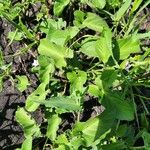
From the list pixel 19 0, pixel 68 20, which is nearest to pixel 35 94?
pixel 68 20

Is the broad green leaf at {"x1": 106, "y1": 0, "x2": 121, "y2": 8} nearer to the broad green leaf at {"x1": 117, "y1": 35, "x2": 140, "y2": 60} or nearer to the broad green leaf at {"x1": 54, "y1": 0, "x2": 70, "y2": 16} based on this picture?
the broad green leaf at {"x1": 54, "y1": 0, "x2": 70, "y2": 16}

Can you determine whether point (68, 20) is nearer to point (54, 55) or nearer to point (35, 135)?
point (54, 55)

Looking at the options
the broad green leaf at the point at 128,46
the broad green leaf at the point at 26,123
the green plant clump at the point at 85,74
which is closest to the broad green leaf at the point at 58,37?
the green plant clump at the point at 85,74

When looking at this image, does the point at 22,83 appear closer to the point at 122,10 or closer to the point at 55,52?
the point at 55,52

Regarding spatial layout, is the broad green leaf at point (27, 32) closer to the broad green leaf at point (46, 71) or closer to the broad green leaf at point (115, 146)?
the broad green leaf at point (46, 71)

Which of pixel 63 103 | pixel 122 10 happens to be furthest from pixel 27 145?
Result: pixel 122 10

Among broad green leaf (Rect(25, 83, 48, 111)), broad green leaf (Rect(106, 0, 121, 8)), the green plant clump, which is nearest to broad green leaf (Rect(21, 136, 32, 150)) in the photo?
the green plant clump
